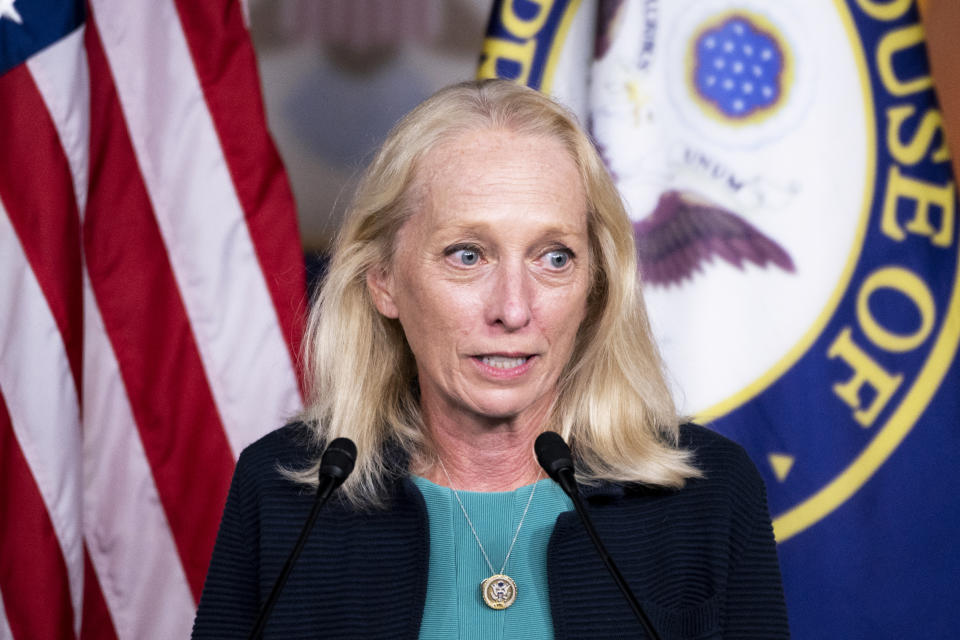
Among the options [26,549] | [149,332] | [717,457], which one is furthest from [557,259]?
[26,549]

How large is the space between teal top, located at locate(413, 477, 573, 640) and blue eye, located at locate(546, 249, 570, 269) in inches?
13.4

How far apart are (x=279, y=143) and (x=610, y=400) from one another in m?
1.33

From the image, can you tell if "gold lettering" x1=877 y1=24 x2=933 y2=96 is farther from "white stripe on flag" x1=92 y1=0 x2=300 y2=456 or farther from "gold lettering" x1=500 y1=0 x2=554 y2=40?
"white stripe on flag" x1=92 y1=0 x2=300 y2=456

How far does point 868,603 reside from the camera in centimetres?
225

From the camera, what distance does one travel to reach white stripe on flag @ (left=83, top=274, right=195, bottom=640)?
2.28 meters

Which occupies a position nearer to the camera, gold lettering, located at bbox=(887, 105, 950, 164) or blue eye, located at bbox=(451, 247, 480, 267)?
blue eye, located at bbox=(451, 247, 480, 267)

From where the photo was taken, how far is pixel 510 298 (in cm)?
137

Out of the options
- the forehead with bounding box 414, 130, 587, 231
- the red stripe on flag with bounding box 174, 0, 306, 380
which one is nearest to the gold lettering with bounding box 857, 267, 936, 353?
the forehead with bounding box 414, 130, 587, 231

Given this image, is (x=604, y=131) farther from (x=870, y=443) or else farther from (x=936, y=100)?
(x=870, y=443)

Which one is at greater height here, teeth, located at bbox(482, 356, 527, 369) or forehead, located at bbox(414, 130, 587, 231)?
forehead, located at bbox(414, 130, 587, 231)

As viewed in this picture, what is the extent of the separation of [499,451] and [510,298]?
0.95ft

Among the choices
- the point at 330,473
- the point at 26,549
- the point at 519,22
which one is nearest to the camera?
the point at 330,473

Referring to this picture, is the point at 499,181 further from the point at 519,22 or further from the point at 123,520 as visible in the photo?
the point at 123,520

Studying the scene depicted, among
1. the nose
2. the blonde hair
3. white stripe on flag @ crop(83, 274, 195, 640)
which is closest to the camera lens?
the nose
